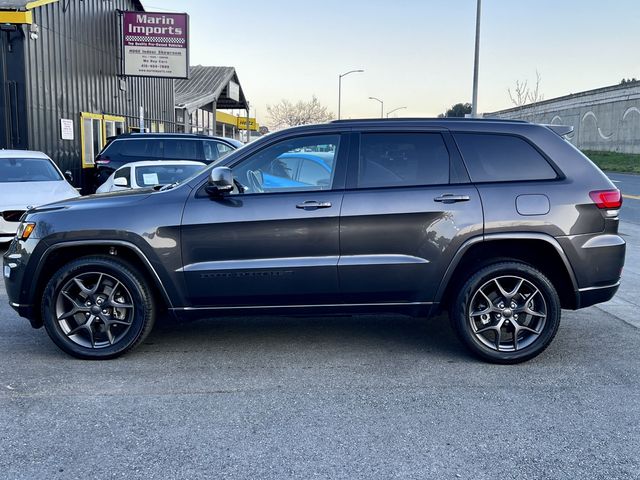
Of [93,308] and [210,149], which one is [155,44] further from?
[93,308]

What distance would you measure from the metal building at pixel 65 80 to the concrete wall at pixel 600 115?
30332 millimetres

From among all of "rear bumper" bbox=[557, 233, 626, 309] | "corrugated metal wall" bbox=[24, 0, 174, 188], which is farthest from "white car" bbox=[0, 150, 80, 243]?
"rear bumper" bbox=[557, 233, 626, 309]

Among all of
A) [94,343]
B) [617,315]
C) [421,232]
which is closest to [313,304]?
[421,232]

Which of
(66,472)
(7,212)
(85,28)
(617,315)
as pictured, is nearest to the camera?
(66,472)

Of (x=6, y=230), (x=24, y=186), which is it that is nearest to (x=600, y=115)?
(x=24, y=186)

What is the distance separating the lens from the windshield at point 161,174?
1075 cm

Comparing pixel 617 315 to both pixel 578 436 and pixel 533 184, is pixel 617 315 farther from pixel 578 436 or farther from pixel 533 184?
pixel 578 436

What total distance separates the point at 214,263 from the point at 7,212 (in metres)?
6.26

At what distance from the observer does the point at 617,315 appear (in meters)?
6.12

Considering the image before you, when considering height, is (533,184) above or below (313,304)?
above

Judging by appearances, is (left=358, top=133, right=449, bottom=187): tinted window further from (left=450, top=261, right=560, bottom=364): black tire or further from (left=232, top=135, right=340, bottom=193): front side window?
(left=450, top=261, right=560, bottom=364): black tire

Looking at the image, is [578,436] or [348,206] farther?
[348,206]

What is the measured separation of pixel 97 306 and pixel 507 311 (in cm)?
321

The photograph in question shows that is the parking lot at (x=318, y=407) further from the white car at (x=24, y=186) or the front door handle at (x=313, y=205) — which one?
the white car at (x=24, y=186)
